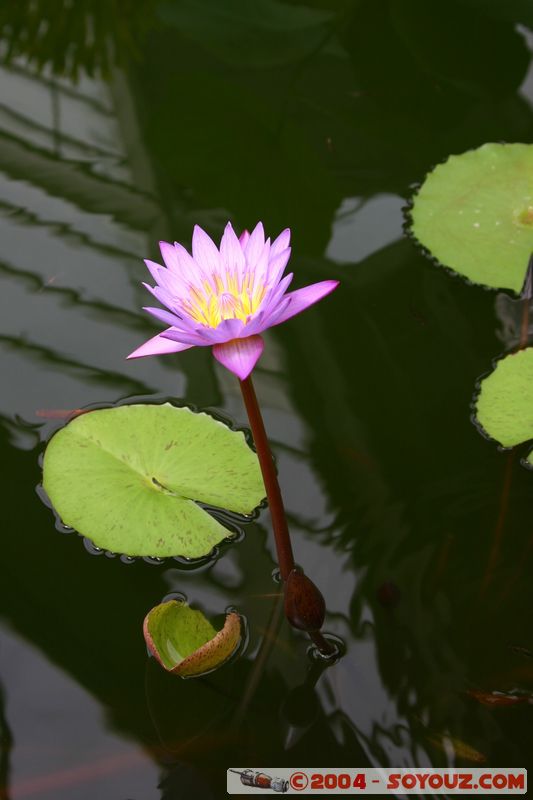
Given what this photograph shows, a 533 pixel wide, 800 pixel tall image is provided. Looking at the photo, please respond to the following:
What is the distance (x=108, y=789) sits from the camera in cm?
118

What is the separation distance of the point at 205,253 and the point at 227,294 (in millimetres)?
99

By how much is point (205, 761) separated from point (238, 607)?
24 centimetres

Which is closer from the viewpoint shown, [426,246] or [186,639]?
[186,639]

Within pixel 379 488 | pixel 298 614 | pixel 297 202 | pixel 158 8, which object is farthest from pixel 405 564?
pixel 158 8

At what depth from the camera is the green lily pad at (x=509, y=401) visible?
148cm

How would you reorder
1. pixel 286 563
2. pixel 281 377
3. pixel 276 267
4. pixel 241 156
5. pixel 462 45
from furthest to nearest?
1. pixel 462 45
2. pixel 241 156
3. pixel 281 377
4. pixel 286 563
5. pixel 276 267

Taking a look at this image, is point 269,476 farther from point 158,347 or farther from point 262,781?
point 262,781

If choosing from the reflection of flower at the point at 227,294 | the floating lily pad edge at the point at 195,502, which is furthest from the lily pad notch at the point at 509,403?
the reflection of flower at the point at 227,294

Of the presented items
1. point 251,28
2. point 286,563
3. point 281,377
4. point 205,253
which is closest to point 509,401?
point 281,377

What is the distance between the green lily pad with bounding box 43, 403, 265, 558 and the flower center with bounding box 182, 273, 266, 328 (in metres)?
0.36

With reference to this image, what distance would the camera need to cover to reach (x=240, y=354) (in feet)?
3.40

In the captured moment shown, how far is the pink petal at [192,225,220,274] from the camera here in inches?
46.5

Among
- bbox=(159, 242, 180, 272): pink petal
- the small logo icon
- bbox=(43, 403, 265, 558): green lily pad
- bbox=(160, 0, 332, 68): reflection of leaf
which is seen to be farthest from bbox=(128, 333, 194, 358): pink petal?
bbox=(160, 0, 332, 68): reflection of leaf

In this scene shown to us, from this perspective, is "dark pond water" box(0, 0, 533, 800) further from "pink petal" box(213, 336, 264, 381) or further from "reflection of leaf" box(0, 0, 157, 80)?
"pink petal" box(213, 336, 264, 381)
